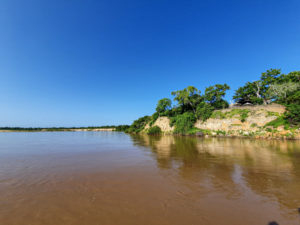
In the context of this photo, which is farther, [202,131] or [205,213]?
[202,131]

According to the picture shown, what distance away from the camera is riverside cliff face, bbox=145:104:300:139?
23.0 m

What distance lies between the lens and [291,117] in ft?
72.0

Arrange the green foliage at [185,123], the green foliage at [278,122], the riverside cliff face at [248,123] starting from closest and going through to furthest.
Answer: the green foliage at [278,122], the riverside cliff face at [248,123], the green foliage at [185,123]

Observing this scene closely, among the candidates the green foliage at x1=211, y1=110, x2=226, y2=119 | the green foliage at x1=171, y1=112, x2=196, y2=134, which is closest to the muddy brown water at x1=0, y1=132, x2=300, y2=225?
the green foliage at x1=211, y1=110, x2=226, y2=119

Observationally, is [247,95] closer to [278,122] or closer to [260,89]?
[260,89]

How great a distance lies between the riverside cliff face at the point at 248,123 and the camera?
2302cm

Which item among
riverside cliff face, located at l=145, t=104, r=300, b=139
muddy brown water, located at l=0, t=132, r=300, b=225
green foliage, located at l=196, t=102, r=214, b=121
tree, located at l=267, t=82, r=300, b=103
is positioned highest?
tree, located at l=267, t=82, r=300, b=103

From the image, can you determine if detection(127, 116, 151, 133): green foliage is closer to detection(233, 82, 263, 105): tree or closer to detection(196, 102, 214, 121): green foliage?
detection(196, 102, 214, 121): green foliage

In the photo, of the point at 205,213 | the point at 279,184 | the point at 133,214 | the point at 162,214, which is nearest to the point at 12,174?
the point at 133,214

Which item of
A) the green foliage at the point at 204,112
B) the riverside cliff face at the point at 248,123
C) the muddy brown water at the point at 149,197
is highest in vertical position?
the green foliage at the point at 204,112

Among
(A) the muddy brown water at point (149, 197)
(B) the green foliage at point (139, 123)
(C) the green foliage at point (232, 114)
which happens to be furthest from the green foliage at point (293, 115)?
(B) the green foliage at point (139, 123)

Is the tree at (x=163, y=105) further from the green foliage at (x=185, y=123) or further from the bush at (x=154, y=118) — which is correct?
the green foliage at (x=185, y=123)

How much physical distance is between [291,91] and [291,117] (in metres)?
13.7

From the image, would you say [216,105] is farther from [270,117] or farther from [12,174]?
[12,174]
